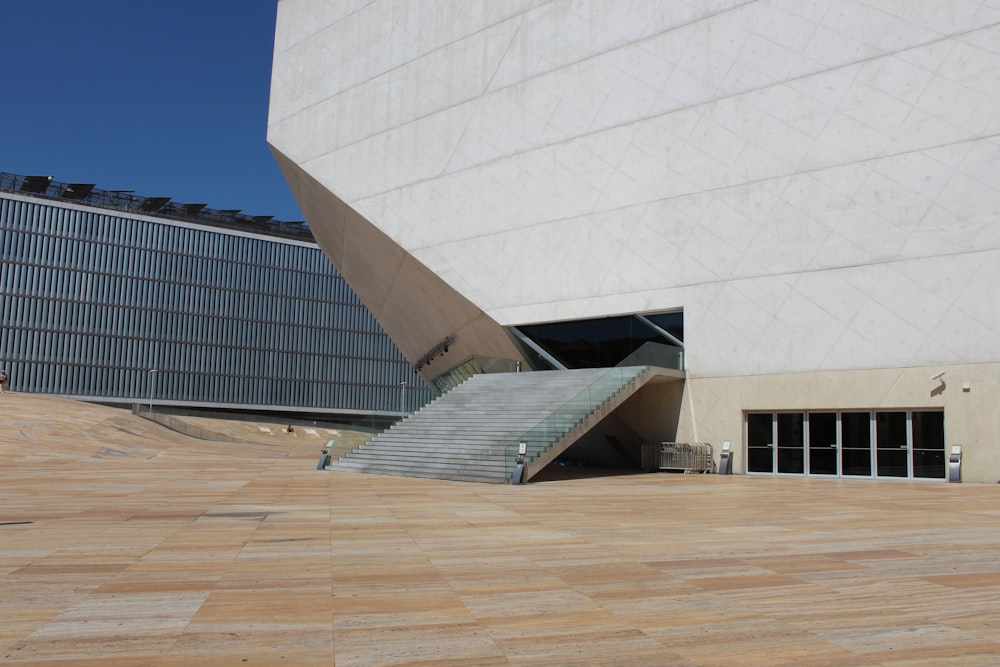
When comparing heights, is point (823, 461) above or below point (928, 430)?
below

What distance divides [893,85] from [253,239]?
5925 centimetres

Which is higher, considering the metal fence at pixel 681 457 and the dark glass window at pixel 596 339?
the dark glass window at pixel 596 339

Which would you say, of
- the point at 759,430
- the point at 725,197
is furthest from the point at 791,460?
the point at 725,197

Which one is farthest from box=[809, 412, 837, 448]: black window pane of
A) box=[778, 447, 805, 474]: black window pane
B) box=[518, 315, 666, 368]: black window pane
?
box=[518, 315, 666, 368]: black window pane

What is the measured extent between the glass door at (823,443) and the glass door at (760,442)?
3.47ft

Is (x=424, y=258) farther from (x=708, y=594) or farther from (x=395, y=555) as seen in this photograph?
(x=708, y=594)

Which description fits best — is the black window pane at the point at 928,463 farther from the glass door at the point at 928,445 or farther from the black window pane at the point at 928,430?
the black window pane at the point at 928,430

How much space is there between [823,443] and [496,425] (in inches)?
322

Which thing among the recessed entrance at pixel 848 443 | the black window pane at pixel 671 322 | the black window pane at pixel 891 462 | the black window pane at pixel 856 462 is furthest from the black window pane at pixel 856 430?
the black window pane at pixel 671 322

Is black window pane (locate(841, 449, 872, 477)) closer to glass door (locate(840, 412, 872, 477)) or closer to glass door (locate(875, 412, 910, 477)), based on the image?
glass door (locate(840, 412, 872, 477))

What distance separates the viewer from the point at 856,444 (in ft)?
66.8

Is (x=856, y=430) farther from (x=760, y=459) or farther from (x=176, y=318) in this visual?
(x=176, y=318)

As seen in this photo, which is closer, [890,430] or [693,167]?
[890,430]

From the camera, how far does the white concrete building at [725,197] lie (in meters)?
19.1
